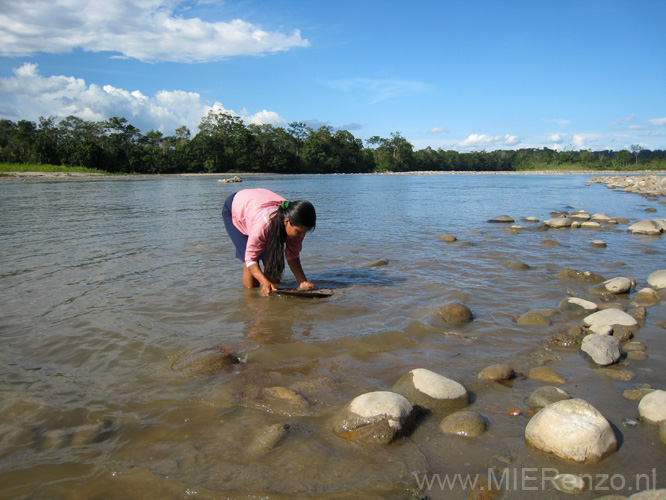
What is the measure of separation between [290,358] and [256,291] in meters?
2.05

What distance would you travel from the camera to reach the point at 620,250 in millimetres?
8203

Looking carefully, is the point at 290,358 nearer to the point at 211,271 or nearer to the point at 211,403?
the point at 211,403

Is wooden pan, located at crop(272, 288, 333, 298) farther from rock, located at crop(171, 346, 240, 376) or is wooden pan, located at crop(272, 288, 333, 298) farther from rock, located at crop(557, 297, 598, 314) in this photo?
rock, located at crop(557, 297, 598, 314)

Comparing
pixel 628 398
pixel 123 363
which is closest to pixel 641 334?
pixel 628 398

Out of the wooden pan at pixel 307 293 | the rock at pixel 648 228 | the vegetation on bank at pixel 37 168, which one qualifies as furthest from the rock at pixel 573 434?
the vegetation on bank at pixel 37 168

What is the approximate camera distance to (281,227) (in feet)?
16.0

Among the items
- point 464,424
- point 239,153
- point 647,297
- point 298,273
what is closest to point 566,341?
point 464,424

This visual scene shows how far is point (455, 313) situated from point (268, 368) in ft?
7.28

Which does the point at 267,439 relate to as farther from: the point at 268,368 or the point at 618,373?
the point at 618,373

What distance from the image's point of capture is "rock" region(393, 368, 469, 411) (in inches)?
114

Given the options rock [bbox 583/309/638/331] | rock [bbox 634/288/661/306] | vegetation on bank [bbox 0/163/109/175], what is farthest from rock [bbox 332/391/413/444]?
vegetation on bank [bbox 0/163/109/175]

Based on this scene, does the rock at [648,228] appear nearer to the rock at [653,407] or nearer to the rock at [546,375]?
the rock at [546,375]

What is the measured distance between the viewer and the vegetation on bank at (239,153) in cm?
5566

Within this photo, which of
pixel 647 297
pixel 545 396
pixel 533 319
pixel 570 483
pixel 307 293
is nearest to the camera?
pixel 570 483
